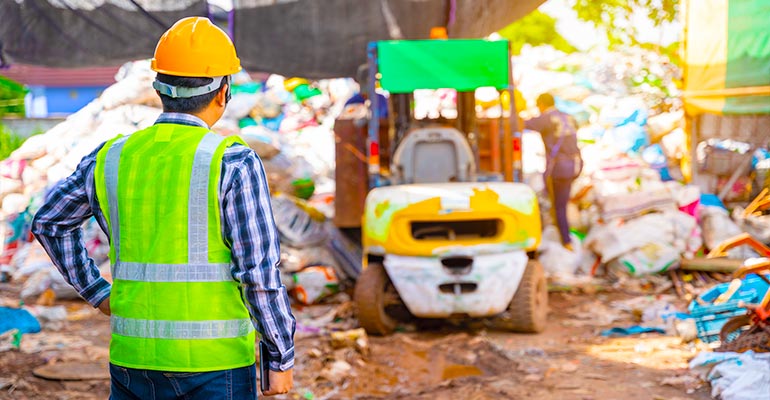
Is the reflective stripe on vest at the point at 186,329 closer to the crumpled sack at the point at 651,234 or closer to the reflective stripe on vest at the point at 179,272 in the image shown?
the reflective stripe on vest at the point at 179,272

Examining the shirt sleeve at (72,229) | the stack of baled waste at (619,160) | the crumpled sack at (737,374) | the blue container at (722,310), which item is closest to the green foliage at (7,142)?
the stack of baled waste at (619,160)

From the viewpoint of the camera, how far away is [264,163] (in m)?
10.3

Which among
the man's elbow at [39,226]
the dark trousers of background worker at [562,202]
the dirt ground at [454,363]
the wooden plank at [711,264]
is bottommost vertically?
the dirt ground at [454,363]

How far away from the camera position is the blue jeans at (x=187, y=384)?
2258mm

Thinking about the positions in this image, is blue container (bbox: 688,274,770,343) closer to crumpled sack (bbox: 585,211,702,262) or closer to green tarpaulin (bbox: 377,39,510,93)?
green tarpaulin (bbox: 377,39,510,93)

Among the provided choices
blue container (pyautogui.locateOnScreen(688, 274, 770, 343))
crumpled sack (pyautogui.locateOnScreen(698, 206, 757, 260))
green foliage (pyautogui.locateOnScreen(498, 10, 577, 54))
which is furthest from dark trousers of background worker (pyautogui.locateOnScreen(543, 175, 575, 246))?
green foliage (pyautogui.locateOnScreen(498, 10, 577, 54))

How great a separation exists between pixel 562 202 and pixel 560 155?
49cm

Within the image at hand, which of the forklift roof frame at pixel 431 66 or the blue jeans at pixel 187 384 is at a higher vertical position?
the forklift roof frame at pixel 431 66

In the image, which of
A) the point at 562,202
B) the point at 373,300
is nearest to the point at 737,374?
the point at 373,300

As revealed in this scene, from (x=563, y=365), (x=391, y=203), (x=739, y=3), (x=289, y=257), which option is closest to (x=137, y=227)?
(x=563, y=365)

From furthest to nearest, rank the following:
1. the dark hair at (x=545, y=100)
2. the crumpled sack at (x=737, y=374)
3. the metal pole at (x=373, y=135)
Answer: the dark hair at (x=545, y=100)
the metal pole at (x=373, y=135)
the crumpled sack at (x=737, y=374)

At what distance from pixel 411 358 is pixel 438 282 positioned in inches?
26.0

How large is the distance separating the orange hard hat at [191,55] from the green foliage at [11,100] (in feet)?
60.2

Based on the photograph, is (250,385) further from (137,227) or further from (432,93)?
(432,93)
